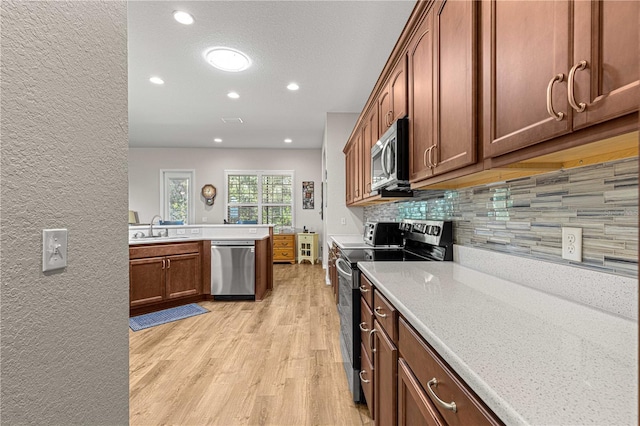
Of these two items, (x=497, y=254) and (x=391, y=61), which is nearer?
(x=497, y=254)

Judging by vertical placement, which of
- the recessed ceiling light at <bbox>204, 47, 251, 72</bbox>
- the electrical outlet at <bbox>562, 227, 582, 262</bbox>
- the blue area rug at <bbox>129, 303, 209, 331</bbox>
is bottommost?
the blue area rug at <bbox>129, 303, 209, 331</bbox>

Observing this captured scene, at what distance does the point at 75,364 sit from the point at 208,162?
702 centimetres

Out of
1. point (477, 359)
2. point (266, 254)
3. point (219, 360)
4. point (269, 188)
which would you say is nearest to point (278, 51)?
point (266, 254)

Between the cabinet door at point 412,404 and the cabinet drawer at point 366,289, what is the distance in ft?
1.46

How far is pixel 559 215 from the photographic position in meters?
1.02

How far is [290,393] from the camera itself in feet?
6.08

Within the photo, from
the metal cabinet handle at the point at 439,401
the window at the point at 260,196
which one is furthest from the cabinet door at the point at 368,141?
the window at the point at 260,196

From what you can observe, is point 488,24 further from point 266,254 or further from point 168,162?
point 168,162

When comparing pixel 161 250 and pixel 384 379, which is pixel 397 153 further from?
pixel 161 250

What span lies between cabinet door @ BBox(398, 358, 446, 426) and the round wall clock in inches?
272

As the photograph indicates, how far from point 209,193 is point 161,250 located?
390 cm

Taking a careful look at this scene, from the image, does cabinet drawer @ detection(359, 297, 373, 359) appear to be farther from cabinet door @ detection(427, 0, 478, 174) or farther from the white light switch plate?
the white light switch plate

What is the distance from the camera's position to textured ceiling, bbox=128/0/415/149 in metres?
2.32

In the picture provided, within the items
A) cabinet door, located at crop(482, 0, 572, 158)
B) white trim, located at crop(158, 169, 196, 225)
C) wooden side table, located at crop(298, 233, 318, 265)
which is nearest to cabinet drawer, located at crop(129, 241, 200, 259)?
wooden side table, located at crop(298, 233, 318, 265)
